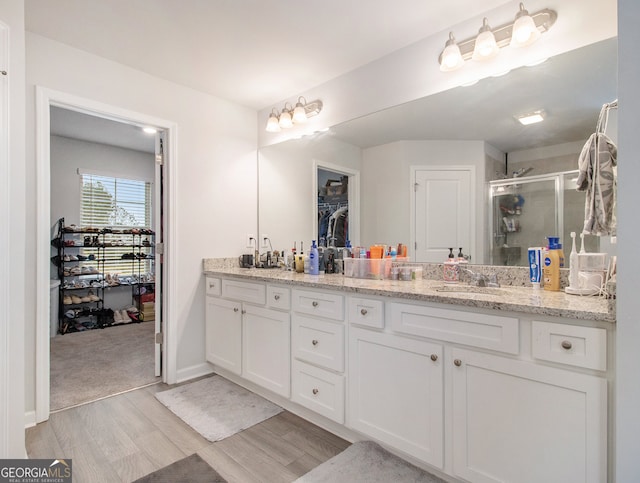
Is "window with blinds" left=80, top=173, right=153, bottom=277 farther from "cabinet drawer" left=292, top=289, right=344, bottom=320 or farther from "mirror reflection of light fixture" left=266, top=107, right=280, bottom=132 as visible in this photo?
"cabinet drawer" left=292, top=289, right=344, bottom=320

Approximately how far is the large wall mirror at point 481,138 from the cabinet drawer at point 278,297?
2.49 feet

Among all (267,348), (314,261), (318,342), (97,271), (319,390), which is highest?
(314,261)

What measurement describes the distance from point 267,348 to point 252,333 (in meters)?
0.18

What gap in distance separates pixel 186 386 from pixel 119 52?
2508mm

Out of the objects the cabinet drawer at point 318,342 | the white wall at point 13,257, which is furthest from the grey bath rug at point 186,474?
the cabinet drawer at point 318,342

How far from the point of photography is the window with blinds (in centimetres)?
499

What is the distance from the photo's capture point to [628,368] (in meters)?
1.06

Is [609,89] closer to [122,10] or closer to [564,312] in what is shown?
[564,312]

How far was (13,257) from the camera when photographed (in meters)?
1.57

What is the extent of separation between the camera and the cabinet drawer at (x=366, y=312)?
175cm

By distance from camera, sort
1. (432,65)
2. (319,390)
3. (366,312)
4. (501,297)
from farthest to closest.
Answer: (432,65)
(319,390)
(366,312)
(501,297)

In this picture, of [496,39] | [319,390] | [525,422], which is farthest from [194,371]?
[496,39]

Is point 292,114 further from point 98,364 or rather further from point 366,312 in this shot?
point 98,364

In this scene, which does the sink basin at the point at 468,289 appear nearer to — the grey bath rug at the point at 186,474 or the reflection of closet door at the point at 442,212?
the reflection of closet door at the point at 442,212
